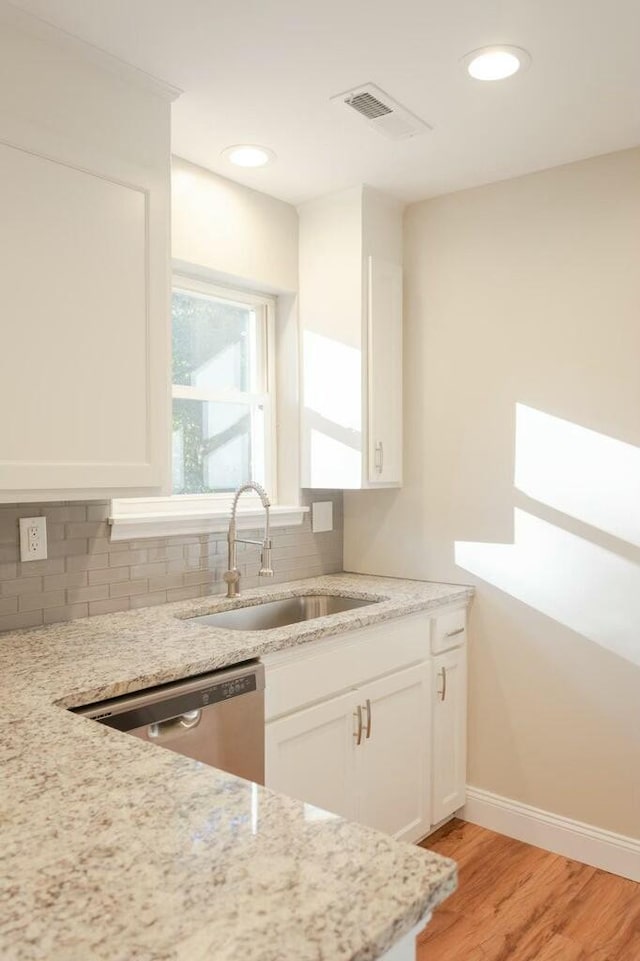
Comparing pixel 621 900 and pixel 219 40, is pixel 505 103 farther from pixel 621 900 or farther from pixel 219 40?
pixel 621 900

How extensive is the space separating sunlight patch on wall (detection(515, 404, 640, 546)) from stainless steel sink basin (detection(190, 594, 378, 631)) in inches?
30.7

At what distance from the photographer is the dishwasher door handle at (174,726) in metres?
1.69

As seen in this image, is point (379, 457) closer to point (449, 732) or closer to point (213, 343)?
point (213, 343)

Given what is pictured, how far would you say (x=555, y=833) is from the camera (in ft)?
8.71

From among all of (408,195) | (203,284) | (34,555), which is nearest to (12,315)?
(34,555)

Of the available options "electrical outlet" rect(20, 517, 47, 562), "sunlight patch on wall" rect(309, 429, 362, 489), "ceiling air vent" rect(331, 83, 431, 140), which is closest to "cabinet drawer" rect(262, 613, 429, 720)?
"sunlight patch on wall" rect(309, 429, 362, 489)

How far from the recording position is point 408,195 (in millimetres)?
2965

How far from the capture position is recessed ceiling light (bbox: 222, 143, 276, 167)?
97.7 inches

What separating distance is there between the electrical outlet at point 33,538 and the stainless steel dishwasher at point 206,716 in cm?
67

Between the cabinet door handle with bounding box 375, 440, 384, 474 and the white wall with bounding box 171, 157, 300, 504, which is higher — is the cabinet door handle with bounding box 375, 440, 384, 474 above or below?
below

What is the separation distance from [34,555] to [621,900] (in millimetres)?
2174

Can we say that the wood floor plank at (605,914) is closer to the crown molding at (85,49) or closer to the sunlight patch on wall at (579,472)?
the sunlight patch on wall at (579,472)

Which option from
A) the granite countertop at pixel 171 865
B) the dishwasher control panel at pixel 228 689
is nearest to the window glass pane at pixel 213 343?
the dishwasher control panel at pixel 228 689

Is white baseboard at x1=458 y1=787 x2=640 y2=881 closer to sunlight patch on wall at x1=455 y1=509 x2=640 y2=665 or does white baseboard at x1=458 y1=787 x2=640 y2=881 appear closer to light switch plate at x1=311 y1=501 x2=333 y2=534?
sunlight patch on wall at x1=455 y1=509 x2=640 y2=665
